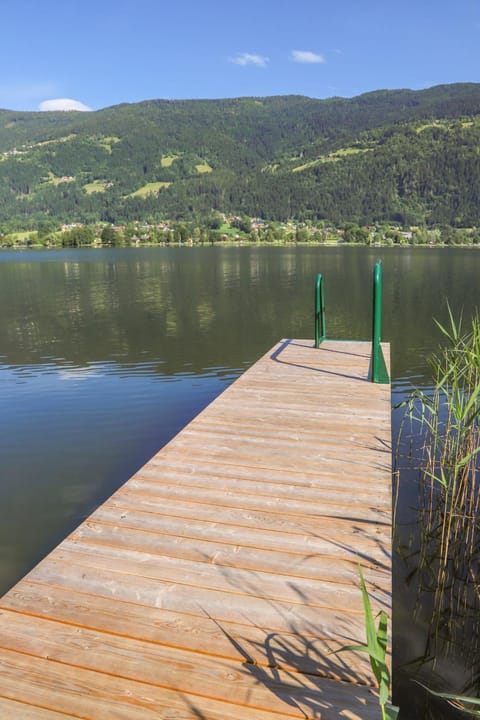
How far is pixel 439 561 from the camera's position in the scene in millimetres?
4418

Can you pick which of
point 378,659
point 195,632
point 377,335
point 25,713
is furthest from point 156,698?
point 377,335

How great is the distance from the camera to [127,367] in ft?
38.8

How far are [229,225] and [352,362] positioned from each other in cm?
14772

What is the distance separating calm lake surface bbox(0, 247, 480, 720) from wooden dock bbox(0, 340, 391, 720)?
1024 mm

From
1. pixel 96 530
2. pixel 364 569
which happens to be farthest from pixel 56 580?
pixel 364 569

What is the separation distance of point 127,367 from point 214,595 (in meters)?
9.51

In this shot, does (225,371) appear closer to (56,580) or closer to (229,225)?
(56,580)

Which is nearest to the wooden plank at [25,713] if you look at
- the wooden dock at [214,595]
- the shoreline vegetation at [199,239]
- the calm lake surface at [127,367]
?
the wooden dock at [214,595]

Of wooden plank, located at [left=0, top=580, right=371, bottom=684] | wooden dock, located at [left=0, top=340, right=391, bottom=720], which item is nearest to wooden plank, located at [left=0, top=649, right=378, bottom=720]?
wooden dock, located at [left=0, top=340, right=391, bottom=720]

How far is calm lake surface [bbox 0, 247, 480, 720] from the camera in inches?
214

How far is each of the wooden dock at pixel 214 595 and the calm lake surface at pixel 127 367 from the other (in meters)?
1.02

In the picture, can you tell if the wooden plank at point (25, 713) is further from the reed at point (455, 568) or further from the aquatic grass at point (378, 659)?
the reed at point (455, 568)

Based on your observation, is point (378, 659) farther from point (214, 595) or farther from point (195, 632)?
point (214, 595)

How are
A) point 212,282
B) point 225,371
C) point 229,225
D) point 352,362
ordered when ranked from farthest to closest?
point 229,225 → point 212,282 → point 225,371 → point 352,362
